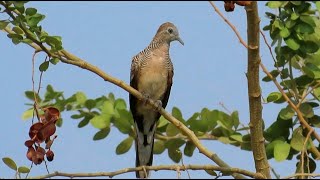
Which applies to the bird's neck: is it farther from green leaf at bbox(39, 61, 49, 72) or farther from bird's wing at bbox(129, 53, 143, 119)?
green leaf at bbox(39, 61, 49, 72)

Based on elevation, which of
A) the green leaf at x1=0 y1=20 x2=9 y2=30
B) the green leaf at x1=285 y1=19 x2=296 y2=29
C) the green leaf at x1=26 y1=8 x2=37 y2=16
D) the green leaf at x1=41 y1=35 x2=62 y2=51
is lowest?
the green leaf at x1=285 y1=19 x2=296 y2=29

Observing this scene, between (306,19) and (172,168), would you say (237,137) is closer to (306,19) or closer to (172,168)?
(172,168)

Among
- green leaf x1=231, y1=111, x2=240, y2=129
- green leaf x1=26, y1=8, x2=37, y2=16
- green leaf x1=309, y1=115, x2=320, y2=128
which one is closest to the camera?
green leaf x1=26, y1=8, x2=37, y2=16

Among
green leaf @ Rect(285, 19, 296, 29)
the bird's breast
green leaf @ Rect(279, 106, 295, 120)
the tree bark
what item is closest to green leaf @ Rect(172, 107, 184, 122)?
green leaf @ Rect(279, 106, 295, 120)

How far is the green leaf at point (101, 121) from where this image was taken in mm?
A: 4660

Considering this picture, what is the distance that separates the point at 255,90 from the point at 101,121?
1.53 m

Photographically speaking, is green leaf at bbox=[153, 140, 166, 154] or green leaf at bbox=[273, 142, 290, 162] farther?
green leaf at bbox=[153, 140, 166, 154]

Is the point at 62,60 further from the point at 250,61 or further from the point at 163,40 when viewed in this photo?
the point at 163,40

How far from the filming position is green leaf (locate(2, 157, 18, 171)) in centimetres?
345

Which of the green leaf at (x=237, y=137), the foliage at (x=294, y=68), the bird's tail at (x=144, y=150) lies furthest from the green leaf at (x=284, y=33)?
the bird's tail at (x=144, y=150)

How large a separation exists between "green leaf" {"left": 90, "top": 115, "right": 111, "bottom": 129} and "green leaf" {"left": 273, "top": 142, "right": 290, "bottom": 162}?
1.25 m

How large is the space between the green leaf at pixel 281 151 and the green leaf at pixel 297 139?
0.04m

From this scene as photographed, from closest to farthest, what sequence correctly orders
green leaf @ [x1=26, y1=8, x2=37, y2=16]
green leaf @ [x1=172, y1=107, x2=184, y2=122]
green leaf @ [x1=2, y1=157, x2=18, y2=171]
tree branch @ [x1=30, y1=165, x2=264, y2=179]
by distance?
tree branch @ [x1=30, y1=165, x2=264, y2=179] → green leaf @ [x1=2, y1=157, x2=18, y2=171] → green leaf @ [x1=26, y1=8, x2=37, y2=16] → green leaf @ [x1=172, y1=107, x2=184, y2=122]

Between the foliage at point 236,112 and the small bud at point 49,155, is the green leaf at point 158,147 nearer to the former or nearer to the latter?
the foliage at point 236,112
